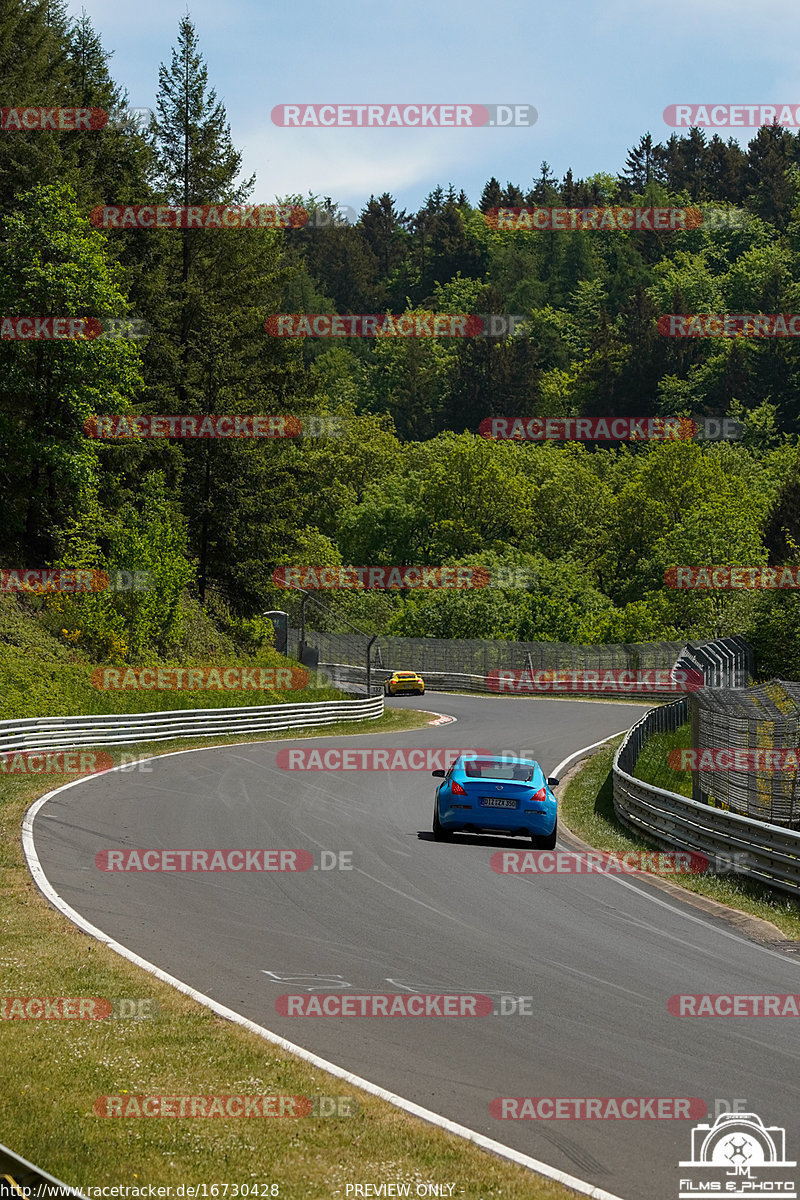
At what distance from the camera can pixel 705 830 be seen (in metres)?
17.0

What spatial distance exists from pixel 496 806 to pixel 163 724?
56.1 feet

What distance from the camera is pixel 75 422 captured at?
142 feet

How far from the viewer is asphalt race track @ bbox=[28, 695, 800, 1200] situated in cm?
729

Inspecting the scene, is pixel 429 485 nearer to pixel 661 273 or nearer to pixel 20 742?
pixel 20 742

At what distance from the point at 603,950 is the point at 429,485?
91.3 m

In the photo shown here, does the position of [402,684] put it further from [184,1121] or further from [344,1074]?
[184,1121]

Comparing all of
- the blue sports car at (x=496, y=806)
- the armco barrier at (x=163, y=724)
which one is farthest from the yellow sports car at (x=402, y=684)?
the blue sports car at (x=496, y=806)

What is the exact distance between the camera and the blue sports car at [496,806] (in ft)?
59.9

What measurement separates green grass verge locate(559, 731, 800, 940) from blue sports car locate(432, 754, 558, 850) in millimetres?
1458

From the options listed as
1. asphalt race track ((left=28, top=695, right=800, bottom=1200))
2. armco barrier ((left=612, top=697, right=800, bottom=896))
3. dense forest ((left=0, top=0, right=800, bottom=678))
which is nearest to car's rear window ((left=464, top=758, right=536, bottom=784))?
asphalt race track ((left=28, top=695, right=800, bottom=1200))

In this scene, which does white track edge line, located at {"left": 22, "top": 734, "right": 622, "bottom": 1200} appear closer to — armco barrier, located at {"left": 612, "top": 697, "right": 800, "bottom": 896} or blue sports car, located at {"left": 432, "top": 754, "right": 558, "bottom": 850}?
blue sports car, located at {"left": 432, "top": 754, "right": 558, "bottom": 850}

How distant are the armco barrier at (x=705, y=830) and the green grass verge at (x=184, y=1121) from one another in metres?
7.99

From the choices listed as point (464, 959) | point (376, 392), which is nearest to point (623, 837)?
point (464, 959)

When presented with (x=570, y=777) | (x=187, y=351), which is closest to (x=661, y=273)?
(x=187, y=351)
